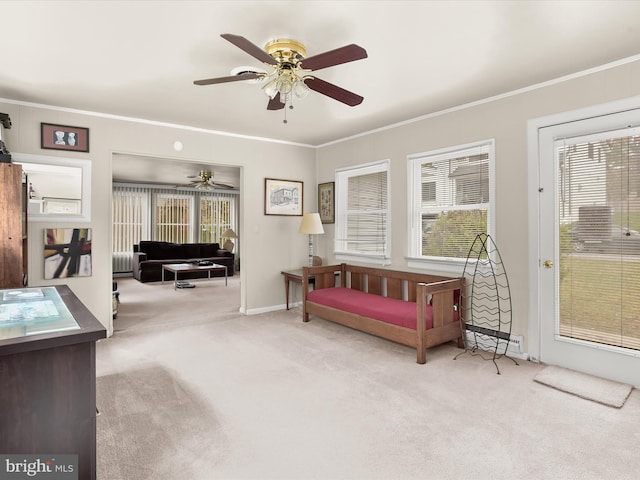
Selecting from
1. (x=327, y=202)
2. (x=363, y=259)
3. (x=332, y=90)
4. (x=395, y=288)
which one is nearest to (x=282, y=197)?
(x=327, y=202)

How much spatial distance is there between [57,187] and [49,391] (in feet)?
10.5

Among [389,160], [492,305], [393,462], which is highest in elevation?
[389,160]

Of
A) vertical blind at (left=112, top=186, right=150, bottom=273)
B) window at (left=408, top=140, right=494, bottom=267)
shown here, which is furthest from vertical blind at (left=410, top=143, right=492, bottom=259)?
vertical blind at (left=112, top=186, right=150, bottom=273)

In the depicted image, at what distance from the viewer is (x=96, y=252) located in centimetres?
409

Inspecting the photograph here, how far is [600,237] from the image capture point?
2955mm

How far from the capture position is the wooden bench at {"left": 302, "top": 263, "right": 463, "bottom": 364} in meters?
3.38

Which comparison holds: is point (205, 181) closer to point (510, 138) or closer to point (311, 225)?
point (311, 225)

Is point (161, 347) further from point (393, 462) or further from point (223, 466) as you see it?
point (393, 462)

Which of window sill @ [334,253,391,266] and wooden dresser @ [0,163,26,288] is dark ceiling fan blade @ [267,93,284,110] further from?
window sill @ [334,253,391,266]

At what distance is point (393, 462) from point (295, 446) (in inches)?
20.9

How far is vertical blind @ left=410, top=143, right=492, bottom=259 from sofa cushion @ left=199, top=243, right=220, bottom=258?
261 inches

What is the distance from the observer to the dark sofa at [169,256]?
8.38 meters

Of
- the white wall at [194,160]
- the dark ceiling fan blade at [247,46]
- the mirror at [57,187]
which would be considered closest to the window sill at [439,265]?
the white wall at [194,160]

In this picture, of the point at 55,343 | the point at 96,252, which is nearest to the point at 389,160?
the point at 96,252
